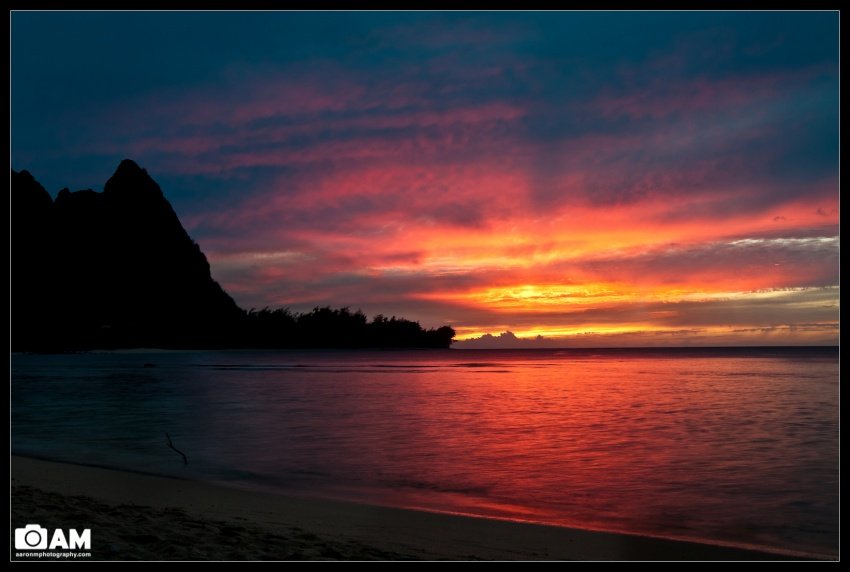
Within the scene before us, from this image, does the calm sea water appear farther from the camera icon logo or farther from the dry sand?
the camera icon logo

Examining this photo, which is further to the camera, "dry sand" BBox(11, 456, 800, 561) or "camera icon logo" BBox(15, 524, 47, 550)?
"camera icon logo" BBox(15, 524, 47, 550)

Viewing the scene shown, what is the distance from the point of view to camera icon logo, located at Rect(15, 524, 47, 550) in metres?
8.50

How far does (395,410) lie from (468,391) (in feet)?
51.5

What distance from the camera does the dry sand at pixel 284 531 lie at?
329 inches

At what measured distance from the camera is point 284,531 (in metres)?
9.89

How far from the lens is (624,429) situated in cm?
2666

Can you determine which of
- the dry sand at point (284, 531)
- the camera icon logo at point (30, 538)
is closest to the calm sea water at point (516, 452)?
the dry sand at point (284, 531)

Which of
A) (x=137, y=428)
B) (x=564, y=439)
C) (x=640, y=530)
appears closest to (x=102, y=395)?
(x=137, y=428)

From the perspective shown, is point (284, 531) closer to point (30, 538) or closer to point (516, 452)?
point (30, 538)

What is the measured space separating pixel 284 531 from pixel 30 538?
324 cm

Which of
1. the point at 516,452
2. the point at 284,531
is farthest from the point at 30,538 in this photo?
the point at 516,452

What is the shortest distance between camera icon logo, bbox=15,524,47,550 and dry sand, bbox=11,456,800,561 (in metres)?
0.23

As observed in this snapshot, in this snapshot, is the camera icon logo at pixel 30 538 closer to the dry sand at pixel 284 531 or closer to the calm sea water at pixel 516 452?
the dry sand at pixel 284 531

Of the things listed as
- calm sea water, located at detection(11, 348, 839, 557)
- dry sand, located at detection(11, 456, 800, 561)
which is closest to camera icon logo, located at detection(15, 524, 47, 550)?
dry sand, located at detection(11, 456, 800, 561)
